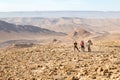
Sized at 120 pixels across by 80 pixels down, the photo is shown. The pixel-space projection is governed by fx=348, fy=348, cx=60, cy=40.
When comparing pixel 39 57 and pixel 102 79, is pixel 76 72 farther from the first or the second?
pixel 39 57

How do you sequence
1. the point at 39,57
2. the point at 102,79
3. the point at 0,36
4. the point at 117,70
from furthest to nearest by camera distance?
1. the point at 0,36
2. the point at 39,57
3. the point at 117,70
4. the point at 102,79

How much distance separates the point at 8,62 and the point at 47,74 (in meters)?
4.47

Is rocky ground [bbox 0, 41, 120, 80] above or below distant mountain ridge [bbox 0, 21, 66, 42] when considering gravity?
above

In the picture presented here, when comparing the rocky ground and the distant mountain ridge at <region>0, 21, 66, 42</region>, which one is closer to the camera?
the rocky ground

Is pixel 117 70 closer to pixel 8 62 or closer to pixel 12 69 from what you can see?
pixel 12 69

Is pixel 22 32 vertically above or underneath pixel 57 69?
underneath

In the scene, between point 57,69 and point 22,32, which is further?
point 22,32

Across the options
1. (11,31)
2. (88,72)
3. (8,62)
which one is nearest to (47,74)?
(88,72)

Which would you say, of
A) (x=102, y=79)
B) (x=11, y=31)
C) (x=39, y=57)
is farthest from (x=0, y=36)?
(x=102, y=79)

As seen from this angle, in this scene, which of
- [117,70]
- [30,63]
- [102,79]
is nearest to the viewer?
[102,79]

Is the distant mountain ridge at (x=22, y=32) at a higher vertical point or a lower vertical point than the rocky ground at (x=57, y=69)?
lower

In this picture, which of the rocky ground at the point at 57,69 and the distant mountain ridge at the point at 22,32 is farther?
the distant mountain ridge at the point at 22,32

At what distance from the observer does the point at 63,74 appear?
12125 millimetres

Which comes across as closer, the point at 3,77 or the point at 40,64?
the point at 3,77
